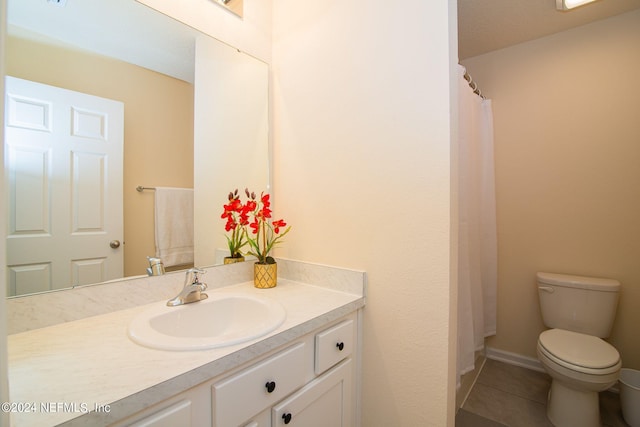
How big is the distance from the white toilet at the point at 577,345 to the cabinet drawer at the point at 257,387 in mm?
1456

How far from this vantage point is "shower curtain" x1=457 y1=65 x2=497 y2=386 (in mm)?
1428

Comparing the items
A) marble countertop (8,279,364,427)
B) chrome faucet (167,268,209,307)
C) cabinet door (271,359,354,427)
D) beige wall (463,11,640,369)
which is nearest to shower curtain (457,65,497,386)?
beige wall (463,11,640,369)

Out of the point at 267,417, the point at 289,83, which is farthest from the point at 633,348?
the point at 289,83

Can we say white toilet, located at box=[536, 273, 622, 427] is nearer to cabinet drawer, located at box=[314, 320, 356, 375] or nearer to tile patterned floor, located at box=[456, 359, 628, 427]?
tile patterned floor, located at box=[456, 359, 628, 427]

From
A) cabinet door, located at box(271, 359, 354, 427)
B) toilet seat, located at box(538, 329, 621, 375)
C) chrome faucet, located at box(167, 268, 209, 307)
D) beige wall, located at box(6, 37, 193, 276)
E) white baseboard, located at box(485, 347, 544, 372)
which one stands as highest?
beige wall, located at box(6, 37, 193, 276)

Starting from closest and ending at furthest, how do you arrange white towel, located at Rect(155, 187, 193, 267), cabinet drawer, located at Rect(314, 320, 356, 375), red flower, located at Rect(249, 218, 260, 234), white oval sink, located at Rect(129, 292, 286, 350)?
white oval sink, located at Rect(129, 292, 286, 350)
cabinet drawer, located at Rect(314, 320, 356, 375)
white towel, located at Rect(155, 187, 193, 267)
red flower, located at Rect(249, 218, 260, 234)

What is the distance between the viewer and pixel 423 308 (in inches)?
39.9

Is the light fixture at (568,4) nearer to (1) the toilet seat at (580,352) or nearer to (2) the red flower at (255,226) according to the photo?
(1) the toilet seat at (580,352)

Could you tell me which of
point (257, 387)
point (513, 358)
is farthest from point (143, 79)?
point (513, 358)

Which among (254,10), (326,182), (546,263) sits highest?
(254,10)

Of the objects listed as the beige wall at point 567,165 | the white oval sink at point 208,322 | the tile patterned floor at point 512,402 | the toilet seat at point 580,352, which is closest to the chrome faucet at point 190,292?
the white oval sink at point 208,322

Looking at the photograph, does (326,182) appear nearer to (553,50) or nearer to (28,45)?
(28,45)

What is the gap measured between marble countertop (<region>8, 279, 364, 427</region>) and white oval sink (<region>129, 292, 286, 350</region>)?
23 millimetres

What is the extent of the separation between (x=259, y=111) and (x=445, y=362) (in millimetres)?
1420
